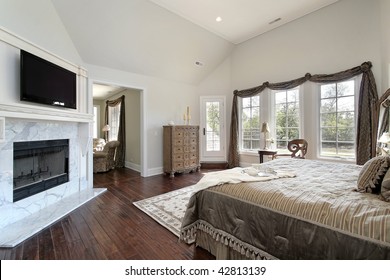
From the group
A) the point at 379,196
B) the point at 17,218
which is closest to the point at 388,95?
the point at 379,196

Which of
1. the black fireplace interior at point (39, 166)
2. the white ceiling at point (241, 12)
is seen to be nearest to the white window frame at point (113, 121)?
the black fireplace interior at point (39, 166)

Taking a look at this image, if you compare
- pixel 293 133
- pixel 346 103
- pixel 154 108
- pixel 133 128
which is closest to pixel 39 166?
pixel 154 108

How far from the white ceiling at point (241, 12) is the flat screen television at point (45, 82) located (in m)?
2.09

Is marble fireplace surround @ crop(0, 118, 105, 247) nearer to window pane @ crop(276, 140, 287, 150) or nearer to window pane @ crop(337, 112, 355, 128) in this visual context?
window pane @ crop(276, 140, 287, 150)

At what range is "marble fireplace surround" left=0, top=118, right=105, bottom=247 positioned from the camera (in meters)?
2.11

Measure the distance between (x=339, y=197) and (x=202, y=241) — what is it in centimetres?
116

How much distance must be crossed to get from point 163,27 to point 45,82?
7.95ft

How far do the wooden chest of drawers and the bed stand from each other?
2998 mm

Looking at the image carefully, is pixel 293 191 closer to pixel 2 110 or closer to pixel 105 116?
pixel 2 110

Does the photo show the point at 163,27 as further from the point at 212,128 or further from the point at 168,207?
the point at 168,207

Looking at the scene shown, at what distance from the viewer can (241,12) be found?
3783 mm

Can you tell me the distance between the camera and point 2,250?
1.74 metres

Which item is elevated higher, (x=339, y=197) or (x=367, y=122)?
(x=367, y=122)

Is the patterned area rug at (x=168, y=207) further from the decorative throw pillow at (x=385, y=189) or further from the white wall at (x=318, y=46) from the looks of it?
the white wall at (x=318, y=46)
